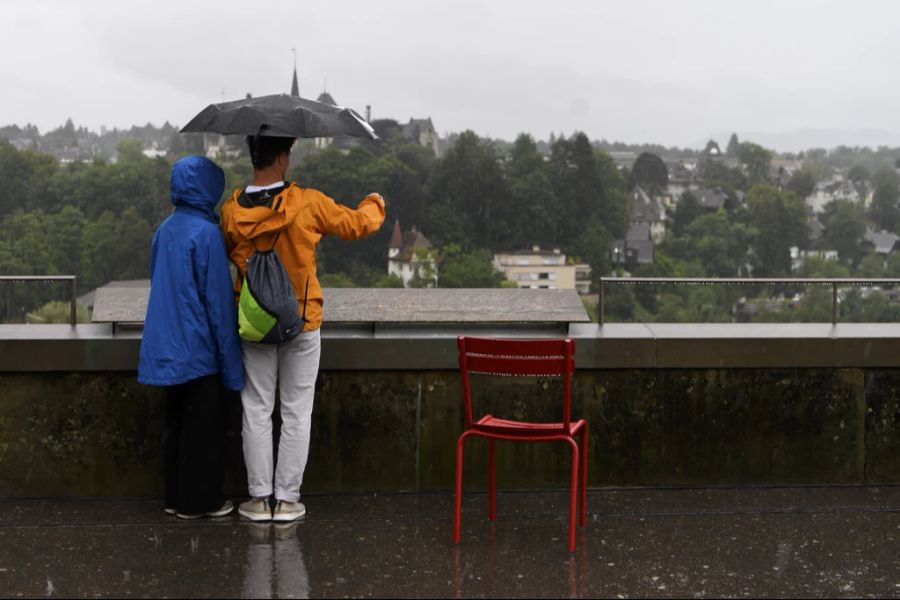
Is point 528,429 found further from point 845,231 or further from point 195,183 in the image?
point 845,231

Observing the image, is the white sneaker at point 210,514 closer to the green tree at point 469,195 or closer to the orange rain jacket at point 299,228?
the orange rain jacket at point 299,228

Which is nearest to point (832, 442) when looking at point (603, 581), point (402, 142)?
point (603, 581)

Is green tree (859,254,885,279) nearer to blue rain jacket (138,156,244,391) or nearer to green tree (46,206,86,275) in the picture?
green tree (46,206,86,275)

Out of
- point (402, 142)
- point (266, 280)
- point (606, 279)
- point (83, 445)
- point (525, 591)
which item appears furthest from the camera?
point (402, 142)

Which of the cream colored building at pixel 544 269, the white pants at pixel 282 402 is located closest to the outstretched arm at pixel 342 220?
the white pants at pixel 282 402

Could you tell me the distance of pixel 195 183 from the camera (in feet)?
17.3

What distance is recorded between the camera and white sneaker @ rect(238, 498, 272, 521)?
550cm

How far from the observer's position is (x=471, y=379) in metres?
6.15

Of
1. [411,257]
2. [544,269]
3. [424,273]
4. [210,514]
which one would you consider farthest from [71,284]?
[411,257]

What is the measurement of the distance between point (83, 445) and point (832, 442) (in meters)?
3.58

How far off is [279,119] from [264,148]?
0.17 meters

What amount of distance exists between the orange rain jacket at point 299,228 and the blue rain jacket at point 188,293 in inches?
4.8

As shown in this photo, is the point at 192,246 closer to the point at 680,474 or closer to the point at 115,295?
the point at 115,295

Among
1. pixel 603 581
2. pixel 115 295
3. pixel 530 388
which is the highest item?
pixel 115 295
